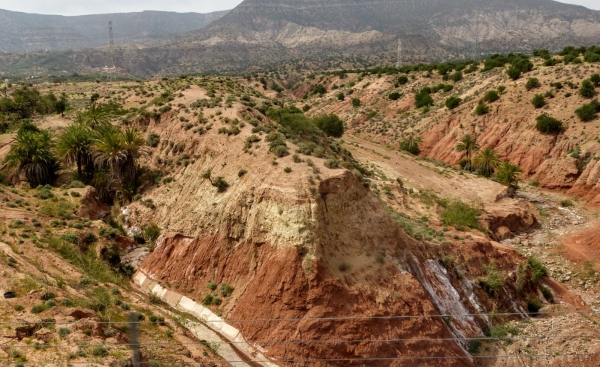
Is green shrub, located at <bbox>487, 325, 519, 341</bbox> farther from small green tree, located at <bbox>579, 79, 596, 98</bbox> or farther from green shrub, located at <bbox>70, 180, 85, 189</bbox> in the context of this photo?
small green tree, located at <bbox>579, 79, 596, 98</bbox>

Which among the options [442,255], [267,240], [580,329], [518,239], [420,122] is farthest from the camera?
[420,122]

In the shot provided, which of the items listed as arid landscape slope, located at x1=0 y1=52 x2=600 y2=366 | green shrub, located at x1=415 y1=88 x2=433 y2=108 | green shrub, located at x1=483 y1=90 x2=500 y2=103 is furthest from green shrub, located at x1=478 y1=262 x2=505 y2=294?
green shrub, located at x1=415 y1=88 x2=433 y2=108

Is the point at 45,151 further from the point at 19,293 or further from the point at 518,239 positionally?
the point at 518,239

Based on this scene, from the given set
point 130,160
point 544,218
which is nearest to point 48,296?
point 130,160

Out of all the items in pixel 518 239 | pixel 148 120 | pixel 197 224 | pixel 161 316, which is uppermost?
pixel 148 120

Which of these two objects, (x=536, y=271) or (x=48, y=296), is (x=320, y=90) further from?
(x=48, y=296)

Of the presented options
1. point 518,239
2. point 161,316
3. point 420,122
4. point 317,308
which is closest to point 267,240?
point 317,308

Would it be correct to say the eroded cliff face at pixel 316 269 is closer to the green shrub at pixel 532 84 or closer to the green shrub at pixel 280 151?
the green shrub at pixel 280 151
